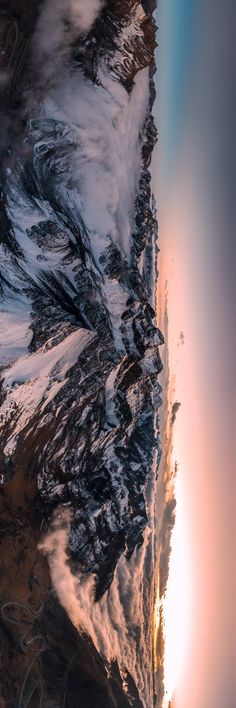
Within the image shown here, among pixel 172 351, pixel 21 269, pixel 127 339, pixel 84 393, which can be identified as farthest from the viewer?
pixel 172 351

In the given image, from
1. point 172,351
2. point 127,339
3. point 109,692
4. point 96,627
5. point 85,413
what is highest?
point 172,351

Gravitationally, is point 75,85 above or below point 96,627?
above

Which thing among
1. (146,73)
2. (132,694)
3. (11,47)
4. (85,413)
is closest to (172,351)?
(85,413)

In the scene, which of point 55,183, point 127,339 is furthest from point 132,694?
point 55,183

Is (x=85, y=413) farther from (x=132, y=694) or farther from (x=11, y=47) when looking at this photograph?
(x=11, y=47)

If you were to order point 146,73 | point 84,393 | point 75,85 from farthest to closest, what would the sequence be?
1. point 146,73
2. point 84,393
3. point 75,85

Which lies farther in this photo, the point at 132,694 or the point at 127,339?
the point at 132,694

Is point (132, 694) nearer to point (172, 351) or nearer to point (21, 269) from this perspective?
point (21, 269)
